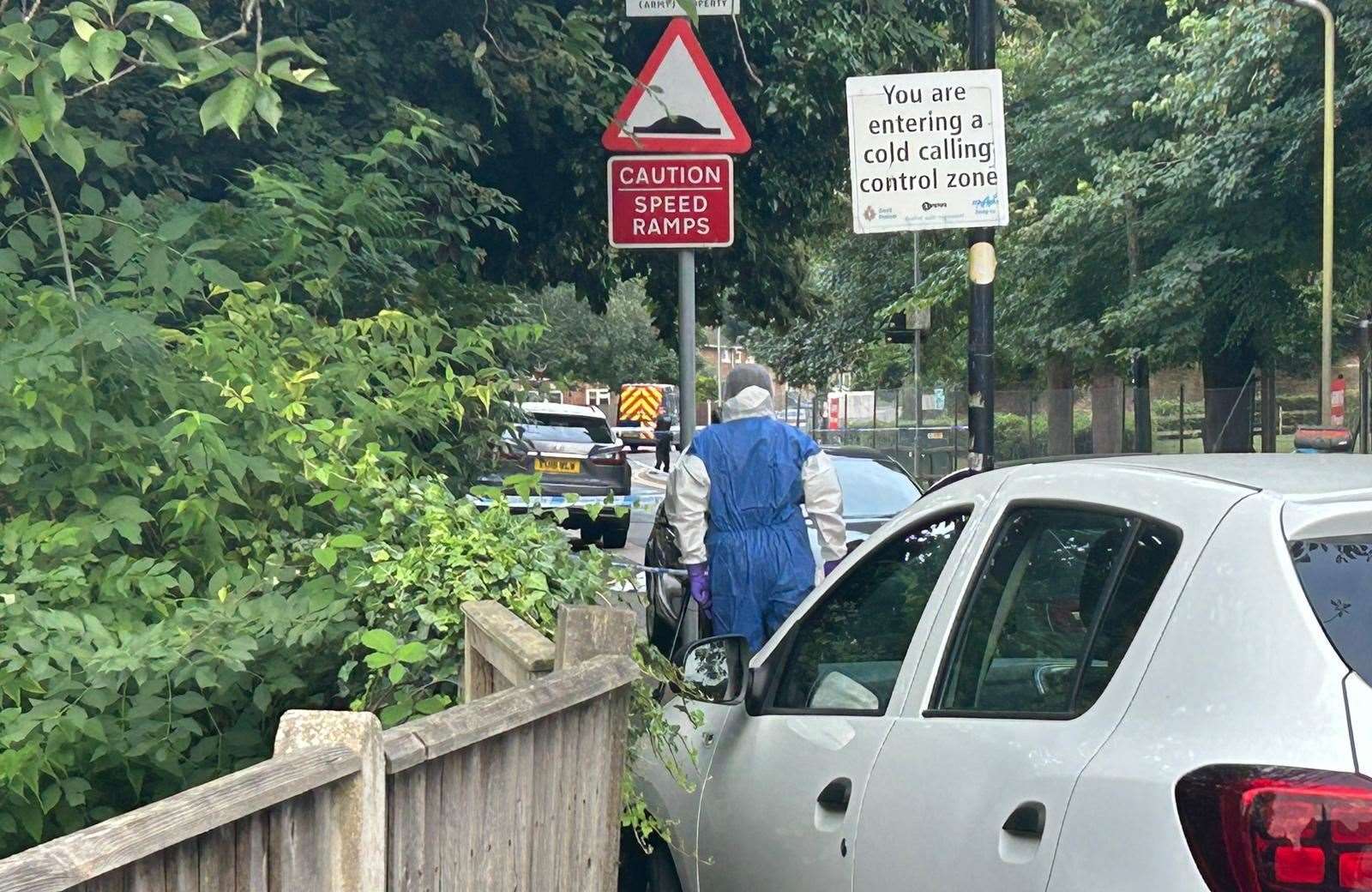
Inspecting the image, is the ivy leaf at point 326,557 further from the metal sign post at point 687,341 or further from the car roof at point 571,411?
the car roof at point 571,411

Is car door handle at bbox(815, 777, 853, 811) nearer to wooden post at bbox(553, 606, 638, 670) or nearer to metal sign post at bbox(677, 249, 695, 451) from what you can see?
wooden post at bbox(553, 606, 638, 670)

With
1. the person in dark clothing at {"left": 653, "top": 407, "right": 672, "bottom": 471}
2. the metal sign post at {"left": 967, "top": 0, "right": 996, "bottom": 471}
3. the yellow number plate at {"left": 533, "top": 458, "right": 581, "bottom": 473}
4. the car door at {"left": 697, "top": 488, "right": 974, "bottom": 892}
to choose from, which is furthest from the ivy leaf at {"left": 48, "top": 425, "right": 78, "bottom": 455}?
the person in dark clothing at {"left": 653, "top": 407, "right": 672, "bottom": 471}

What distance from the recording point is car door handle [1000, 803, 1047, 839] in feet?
7.95

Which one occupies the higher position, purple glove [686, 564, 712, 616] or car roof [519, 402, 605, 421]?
car roof [519, 402, 605, 421]

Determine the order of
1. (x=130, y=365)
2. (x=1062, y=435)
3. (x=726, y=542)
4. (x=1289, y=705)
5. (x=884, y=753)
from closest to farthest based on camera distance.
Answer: (x=1289, y=705) < (x=884, y=753) < (x=130, y=365) < (x=726, y=542) < (x=1062, y=435)

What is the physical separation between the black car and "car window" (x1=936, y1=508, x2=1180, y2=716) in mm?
3510

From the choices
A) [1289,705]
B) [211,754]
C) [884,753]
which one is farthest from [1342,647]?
[211,754]

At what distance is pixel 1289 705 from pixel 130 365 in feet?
9.22

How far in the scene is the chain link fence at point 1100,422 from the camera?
84.7 ft

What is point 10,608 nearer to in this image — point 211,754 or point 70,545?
point 70,545

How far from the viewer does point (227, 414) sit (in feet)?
12.8

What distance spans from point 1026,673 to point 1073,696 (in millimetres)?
234

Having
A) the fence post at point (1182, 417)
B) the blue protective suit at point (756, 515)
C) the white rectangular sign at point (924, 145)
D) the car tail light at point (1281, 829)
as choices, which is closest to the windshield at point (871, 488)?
Answer: the white rectangular sign at point (924, 145)

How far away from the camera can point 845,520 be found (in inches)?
370
